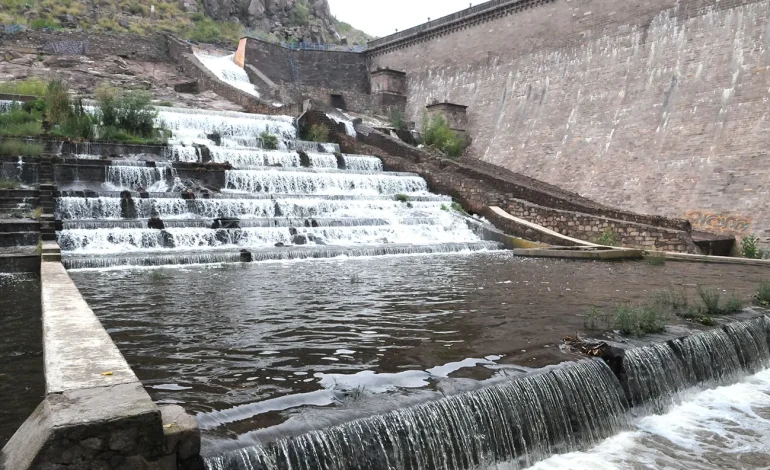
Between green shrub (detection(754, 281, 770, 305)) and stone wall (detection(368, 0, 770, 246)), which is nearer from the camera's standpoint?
green shrub (detection(754, 281, 770, 305))

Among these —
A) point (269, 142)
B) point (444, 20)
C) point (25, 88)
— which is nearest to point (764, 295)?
point (269, 142)

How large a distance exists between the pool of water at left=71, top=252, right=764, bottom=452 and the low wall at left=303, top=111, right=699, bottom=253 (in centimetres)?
353

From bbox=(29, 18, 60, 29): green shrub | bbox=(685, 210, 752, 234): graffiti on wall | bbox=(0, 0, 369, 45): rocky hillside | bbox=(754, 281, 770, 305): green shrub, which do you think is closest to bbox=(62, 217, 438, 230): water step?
bbox=(685, 210, 752, 234): graffiti on wall

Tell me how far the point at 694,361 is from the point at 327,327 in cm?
326

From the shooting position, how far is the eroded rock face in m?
38.6

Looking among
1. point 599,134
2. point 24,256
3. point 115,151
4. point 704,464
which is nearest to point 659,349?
point 704,464

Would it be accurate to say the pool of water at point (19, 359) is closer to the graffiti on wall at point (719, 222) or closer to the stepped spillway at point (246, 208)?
the stepped spillway at point (246, 208)

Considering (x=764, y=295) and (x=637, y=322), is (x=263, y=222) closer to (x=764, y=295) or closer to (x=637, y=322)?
(x=637, y=322)

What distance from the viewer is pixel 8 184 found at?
11180 millimetres

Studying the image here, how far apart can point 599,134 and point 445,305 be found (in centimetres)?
1564

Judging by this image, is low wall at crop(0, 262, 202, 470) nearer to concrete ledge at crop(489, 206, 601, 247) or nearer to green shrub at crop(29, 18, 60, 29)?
concrete ledge at crop(489, 206, 601, 247)

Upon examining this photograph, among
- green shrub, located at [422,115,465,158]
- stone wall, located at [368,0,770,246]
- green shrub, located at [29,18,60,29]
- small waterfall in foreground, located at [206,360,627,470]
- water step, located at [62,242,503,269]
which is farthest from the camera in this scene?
green shrub, located at [29,18,60,29]

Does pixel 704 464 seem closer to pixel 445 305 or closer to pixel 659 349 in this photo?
pixel 659 349

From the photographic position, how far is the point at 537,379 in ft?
13.0
